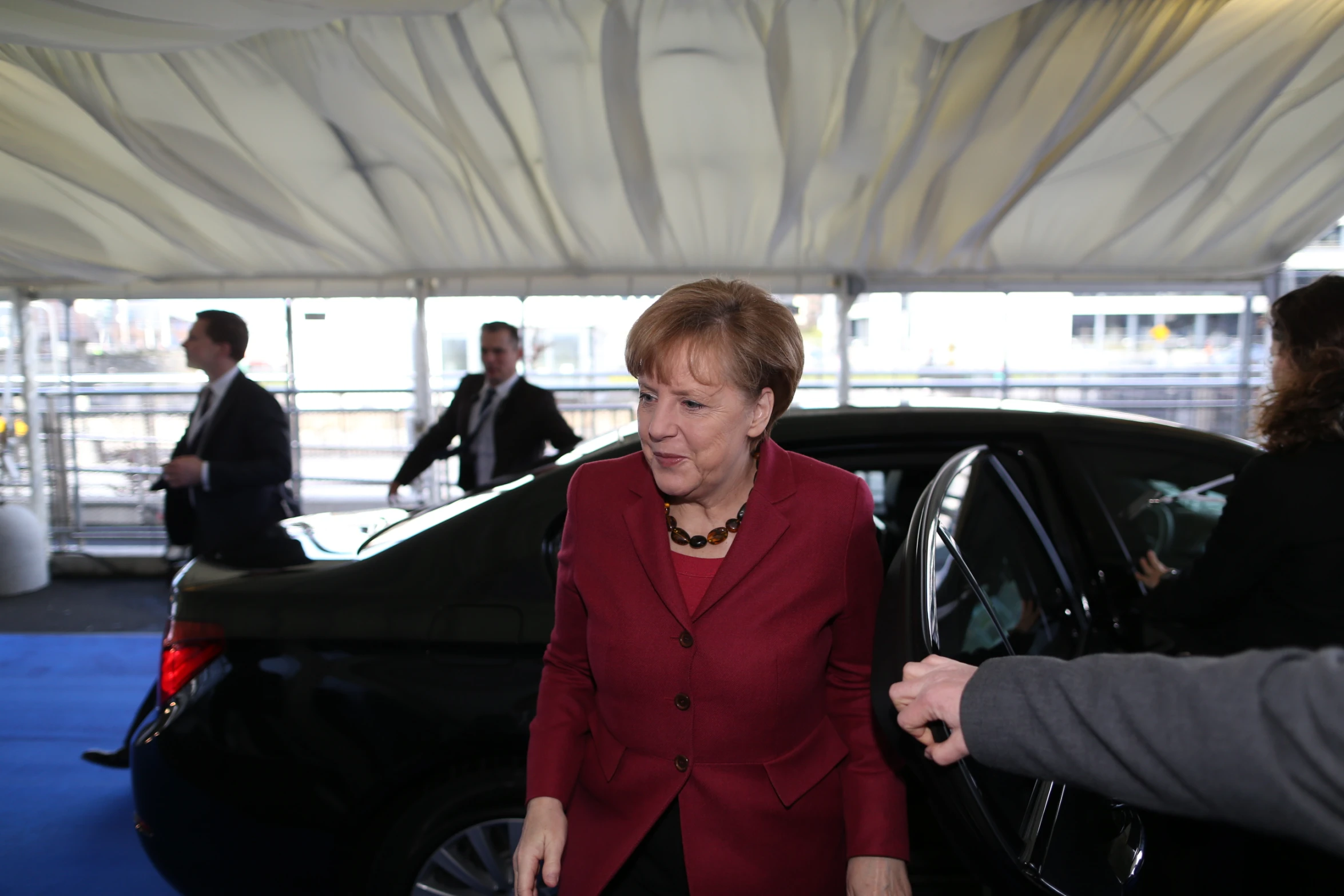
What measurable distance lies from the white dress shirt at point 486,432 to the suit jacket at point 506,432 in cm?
2

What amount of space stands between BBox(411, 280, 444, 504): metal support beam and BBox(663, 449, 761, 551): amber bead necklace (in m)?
4.57

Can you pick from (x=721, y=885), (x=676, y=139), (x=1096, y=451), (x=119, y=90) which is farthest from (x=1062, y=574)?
(x=119, y=90)

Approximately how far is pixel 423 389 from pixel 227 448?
98.6 inches

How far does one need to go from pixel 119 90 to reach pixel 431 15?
1741 millimetres

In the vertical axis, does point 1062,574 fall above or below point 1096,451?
below

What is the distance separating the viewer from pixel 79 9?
3.15 meters

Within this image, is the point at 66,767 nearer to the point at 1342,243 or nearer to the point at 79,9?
the point at 79,9

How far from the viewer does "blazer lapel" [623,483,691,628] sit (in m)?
1.37

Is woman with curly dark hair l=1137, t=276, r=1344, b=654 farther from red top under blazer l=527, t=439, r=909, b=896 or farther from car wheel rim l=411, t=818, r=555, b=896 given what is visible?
car wheel rim l=411, t=818, r=555, b=896

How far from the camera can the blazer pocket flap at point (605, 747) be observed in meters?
1.42

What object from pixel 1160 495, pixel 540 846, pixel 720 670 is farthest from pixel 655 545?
pixel 1160 495

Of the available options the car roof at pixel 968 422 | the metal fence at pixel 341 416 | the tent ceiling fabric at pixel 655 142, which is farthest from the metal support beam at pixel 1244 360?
the car roof at pixel 968 422

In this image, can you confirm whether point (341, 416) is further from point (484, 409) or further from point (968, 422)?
point (968, 422)

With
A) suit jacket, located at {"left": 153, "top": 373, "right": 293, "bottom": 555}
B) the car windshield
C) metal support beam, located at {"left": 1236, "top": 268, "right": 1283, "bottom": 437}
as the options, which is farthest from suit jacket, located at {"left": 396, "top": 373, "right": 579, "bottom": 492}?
metal support beam, located at {"left": 1236, "top": 268, "right": 1283, "bottom": 437}
